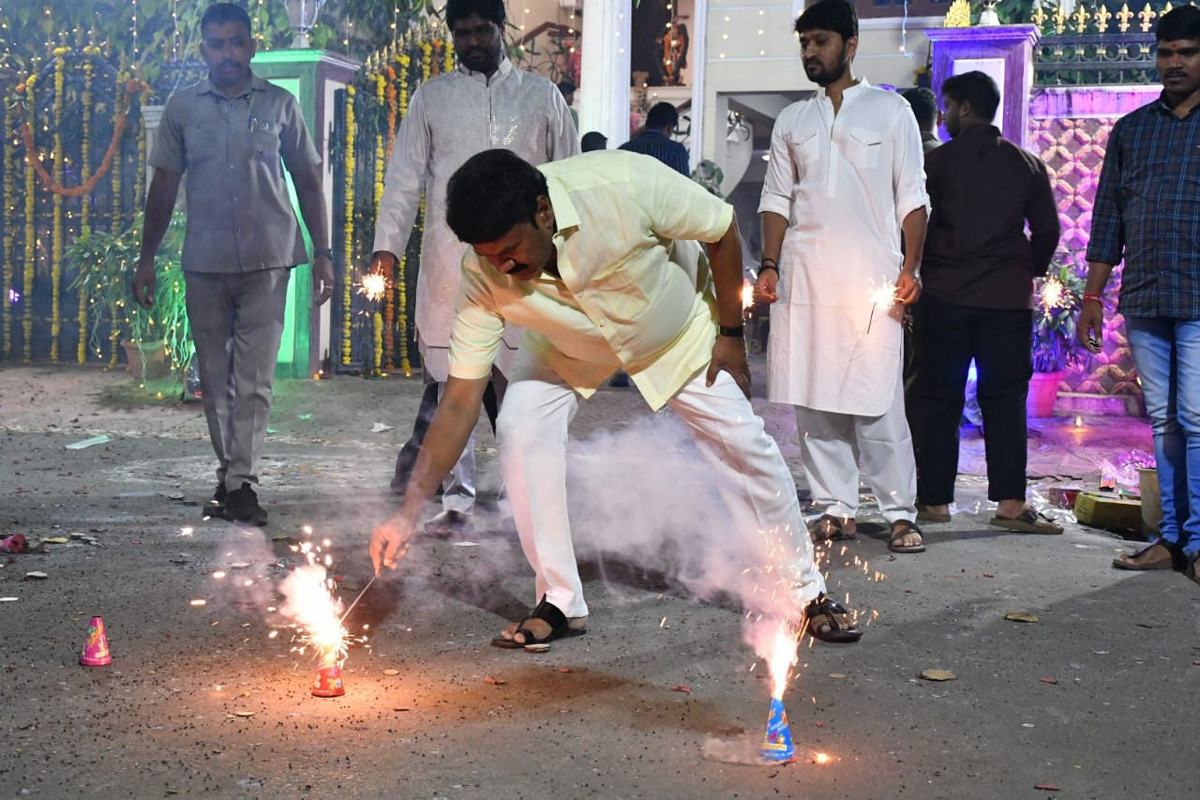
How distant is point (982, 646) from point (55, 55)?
11866mm

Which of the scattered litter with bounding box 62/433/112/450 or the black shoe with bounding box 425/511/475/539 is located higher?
the black shoe with bounding box 425/511/475/539

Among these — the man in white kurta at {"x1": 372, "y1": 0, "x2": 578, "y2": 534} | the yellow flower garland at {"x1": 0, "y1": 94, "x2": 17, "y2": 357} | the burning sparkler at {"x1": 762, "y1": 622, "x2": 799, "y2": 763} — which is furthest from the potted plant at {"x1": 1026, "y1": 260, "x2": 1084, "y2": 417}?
the yellow flower garland at {"x1": 0, "y1": 94, "x2": 17, "y2": 357}

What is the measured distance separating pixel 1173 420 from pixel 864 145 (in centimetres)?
169

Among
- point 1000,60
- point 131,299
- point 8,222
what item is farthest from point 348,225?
point 1000,60

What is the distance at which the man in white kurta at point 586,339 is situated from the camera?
12.1ft

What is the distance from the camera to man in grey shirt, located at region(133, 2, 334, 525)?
6.14 meters

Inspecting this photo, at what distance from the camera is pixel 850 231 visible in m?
5.84

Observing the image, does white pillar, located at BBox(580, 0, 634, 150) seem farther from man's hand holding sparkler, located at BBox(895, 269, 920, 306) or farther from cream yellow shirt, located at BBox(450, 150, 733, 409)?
cream yellow shirt, located at BBox(450, 150, 733, 409)

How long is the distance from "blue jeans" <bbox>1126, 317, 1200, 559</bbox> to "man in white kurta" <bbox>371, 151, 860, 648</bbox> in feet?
6.34

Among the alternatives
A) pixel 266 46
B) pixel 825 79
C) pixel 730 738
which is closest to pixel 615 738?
pixel 730 738

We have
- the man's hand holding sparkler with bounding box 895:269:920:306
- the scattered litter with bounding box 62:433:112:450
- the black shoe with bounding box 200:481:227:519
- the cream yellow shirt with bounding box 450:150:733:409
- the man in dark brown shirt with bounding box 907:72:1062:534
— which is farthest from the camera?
the scattered litter with bounding box 62:433:112:450

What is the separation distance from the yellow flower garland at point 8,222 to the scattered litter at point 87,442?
5332 millimetres

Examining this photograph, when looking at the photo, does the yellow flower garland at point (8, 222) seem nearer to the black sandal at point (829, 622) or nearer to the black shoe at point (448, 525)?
→ the black shoe at point (448, 525)

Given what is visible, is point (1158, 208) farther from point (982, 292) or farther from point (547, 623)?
point (547, 623)
